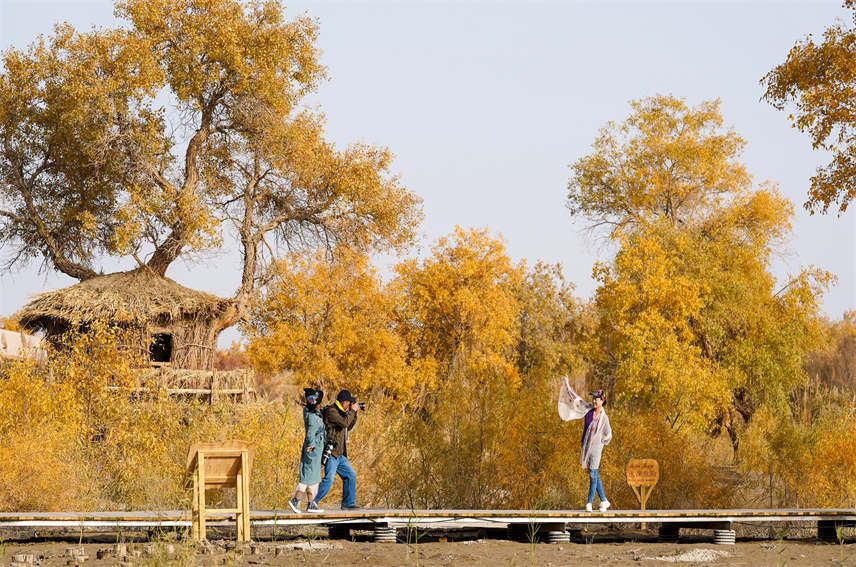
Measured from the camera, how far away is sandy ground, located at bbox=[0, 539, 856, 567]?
11349mm

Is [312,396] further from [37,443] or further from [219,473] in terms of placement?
[37,443]

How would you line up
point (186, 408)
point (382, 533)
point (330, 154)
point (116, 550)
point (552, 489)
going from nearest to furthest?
point (116, 550) < point (382, 533) < point (552, 489) < point (186, 408) < point (330, 154)

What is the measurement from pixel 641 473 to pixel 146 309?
15972 millimetres

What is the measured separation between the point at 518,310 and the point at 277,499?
2411 centimetres

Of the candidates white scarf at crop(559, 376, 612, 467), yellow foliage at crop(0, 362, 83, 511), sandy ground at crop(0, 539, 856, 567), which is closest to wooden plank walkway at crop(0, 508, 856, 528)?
sandy ground at crop(0, 539, 856, 567)

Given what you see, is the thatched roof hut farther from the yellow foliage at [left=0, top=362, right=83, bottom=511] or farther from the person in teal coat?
the person in teal coat

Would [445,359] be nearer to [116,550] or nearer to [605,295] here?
[605,295]

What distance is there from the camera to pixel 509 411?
17.3 metres

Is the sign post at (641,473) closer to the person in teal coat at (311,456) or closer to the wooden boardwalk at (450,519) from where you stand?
A: the wooden boardwalk at (450,519)

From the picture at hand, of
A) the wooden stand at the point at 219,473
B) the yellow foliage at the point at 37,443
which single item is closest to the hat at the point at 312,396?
the wooden stand at the point at 219,473

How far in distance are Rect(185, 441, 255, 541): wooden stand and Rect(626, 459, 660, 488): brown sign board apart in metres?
6.28

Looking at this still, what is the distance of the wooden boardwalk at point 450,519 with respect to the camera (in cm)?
1319

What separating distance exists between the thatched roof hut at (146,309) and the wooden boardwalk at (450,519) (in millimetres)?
12080

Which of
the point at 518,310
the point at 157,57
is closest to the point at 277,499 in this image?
the point at 157,57
